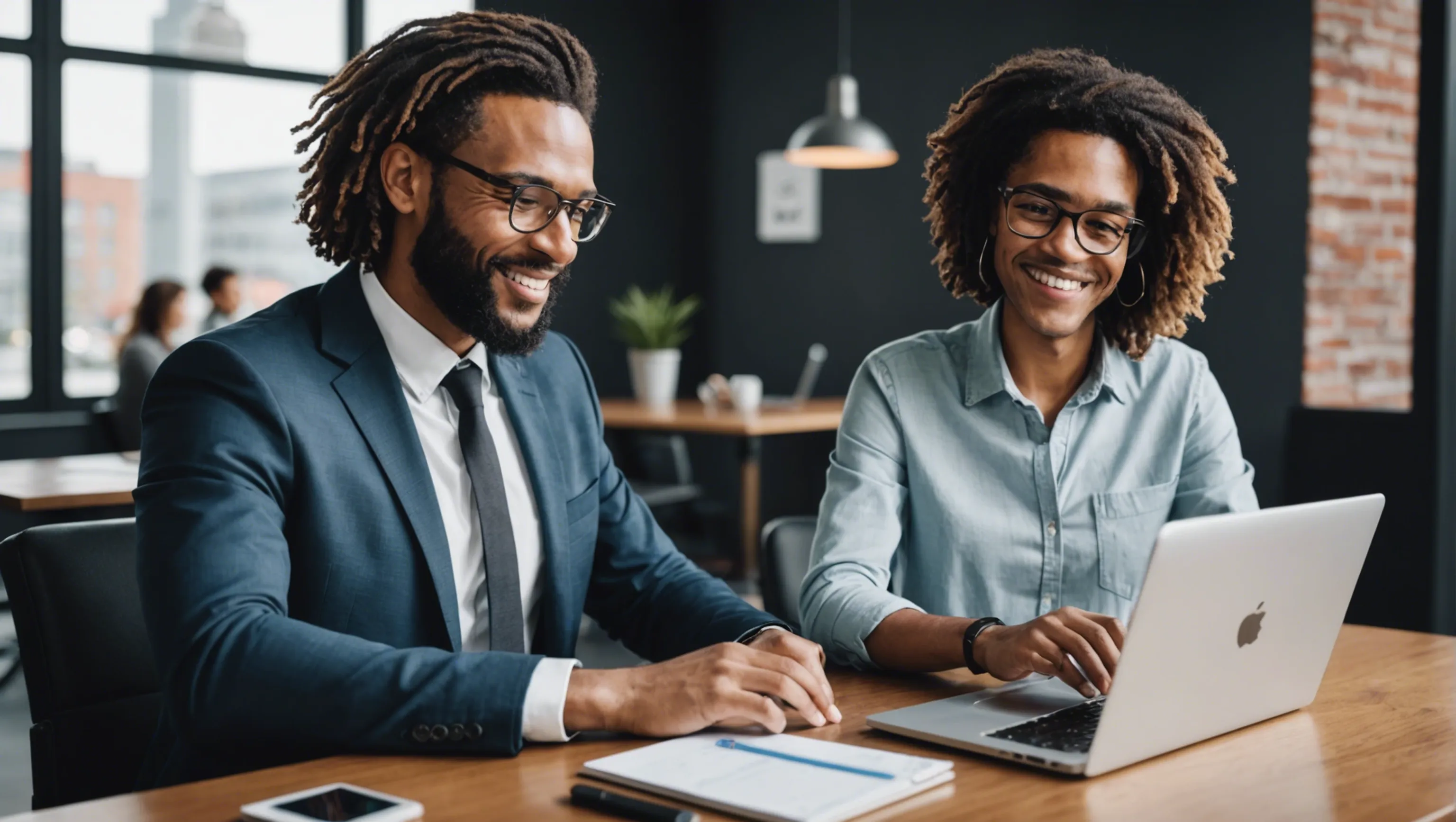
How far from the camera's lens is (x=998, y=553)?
175cm

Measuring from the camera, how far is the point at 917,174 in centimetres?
656

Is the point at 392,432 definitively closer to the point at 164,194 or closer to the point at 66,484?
the point at 66,484

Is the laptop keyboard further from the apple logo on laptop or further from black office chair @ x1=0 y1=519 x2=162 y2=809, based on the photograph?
black office chair @ x1=0 y1=519 x2=162 y2=809

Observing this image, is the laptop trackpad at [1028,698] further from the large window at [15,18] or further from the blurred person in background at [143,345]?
the large window at [15,18]

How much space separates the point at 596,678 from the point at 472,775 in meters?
0.15

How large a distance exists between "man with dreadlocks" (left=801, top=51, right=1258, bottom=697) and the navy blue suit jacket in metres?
0.28

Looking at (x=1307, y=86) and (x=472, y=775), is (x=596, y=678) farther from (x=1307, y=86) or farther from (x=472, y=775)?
(x=1307, y=86)

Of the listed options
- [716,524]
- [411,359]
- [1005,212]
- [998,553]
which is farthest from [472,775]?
[716,524]

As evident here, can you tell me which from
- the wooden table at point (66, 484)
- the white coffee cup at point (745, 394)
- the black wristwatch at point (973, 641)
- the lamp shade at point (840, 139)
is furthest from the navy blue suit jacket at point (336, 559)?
the lamp shade at point (840, 139)

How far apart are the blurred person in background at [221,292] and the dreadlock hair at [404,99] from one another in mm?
4592

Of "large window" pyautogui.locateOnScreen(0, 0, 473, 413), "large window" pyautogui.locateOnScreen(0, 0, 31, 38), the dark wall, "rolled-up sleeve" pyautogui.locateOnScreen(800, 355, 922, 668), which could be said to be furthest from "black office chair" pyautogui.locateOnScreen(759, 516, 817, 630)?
"large window" pyautogui.locateOnScreen(0, 0, 31, 38)

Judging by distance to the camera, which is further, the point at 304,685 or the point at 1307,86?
the point at 1307,86

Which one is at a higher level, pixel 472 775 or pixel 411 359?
pixel 411 359

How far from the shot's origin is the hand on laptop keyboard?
1.30m
